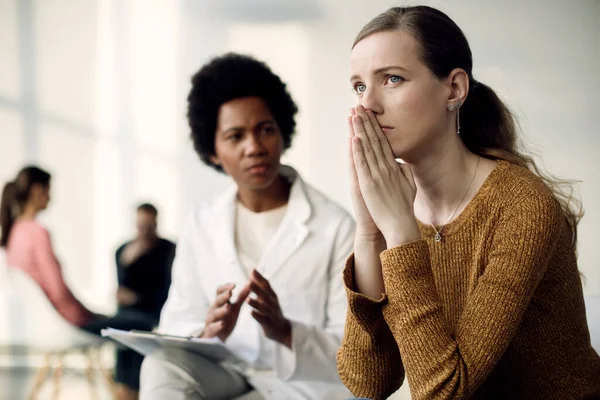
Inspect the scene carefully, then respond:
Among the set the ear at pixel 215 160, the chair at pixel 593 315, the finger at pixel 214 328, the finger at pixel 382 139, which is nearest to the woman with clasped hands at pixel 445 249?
the finger at pixel 382 139

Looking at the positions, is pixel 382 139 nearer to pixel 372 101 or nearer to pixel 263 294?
pixel 372 101

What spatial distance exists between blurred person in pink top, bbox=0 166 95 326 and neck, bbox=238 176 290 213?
79cm

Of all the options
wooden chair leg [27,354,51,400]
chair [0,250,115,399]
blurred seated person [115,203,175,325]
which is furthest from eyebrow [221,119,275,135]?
wooden chair leg [27,354,51,400]

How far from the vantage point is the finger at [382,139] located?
4.25 feet

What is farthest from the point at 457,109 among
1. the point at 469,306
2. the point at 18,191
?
the point at 18,191

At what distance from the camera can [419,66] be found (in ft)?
4.32

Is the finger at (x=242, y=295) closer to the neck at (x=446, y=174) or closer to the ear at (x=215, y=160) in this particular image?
the ear at (x=215, y=160)

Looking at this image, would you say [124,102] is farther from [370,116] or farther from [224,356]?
[370,116]

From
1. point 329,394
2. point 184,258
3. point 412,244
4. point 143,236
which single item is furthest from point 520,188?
point 143,236

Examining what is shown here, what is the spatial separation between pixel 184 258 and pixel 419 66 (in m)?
1.37

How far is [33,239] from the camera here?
2.71 metres

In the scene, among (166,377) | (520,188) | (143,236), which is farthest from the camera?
(143,236)

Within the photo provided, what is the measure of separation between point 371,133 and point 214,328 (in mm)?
1089

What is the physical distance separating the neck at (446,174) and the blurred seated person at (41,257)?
5.03 ft
